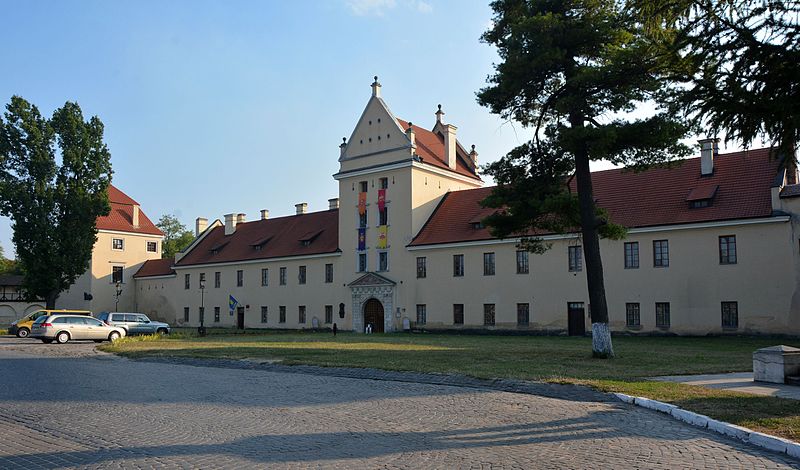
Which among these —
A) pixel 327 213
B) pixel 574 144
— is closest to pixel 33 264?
pixel 327 213

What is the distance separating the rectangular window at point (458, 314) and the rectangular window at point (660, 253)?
12851mm

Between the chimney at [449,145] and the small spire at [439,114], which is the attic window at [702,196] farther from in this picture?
the small spire at [439,114]

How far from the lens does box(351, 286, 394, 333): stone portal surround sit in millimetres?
48906

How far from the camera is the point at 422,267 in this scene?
157ft

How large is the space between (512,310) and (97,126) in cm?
3298

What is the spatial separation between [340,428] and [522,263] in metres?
33.5

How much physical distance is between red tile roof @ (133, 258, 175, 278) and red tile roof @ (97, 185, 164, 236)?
146 inches

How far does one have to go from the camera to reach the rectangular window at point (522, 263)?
139 ft

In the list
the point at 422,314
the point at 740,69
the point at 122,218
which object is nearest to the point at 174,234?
the point at 122,218

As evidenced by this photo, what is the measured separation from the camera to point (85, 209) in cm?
5088

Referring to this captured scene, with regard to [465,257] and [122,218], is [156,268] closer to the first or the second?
[122,218]

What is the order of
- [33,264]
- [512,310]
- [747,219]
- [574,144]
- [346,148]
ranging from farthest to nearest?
1. [346,148]
2. [33,264]
3. [512,310]
4. [747,219]
5. [574,144]

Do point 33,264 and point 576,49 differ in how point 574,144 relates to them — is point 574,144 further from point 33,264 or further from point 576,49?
point 33,264

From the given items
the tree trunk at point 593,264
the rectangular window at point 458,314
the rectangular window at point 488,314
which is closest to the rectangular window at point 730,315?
the rectangular window at point 488,314
